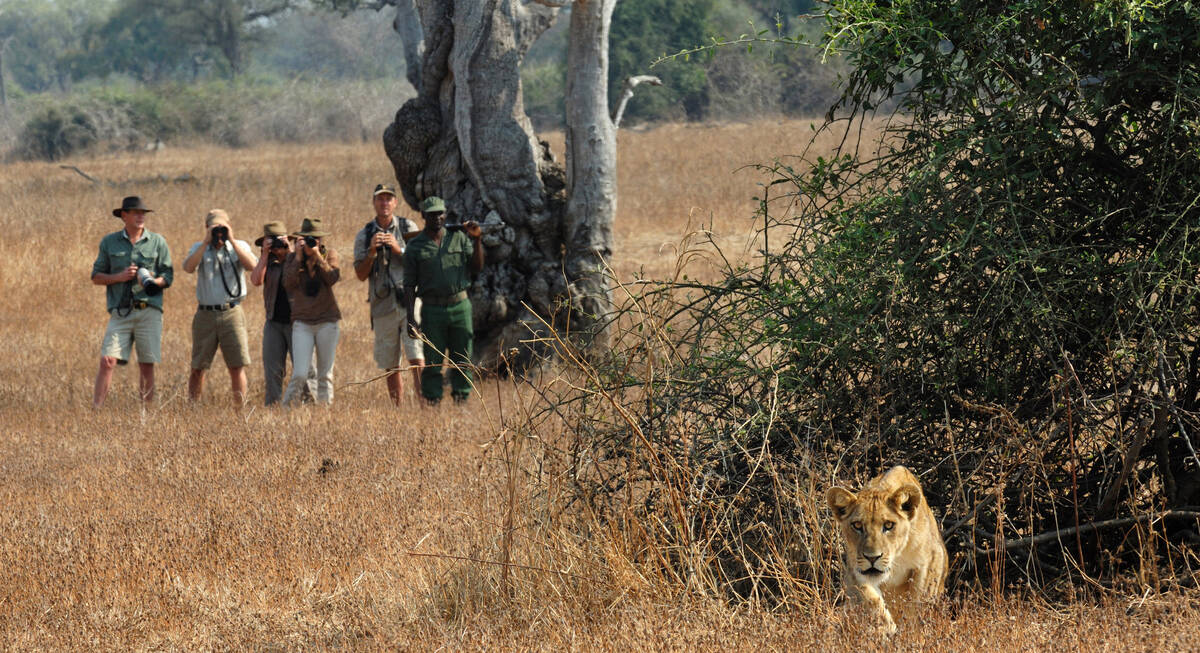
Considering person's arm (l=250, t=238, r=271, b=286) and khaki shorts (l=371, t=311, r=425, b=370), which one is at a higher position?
person's arm (l=250, t=238, r=271, b=286)

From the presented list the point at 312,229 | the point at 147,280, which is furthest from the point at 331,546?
the point at 147,280

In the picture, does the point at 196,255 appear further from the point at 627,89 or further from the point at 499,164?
the point at 627,89

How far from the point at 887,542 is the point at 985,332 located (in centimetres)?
119

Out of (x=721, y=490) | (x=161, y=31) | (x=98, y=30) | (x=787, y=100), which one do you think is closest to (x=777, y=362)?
(x=721, y=490)

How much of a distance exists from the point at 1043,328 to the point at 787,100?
41441 mm

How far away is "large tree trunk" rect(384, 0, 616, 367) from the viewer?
36.9ft

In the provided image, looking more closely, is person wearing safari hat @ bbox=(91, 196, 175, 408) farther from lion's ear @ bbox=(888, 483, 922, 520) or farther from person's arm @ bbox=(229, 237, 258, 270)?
lion's ear @ bbox=(888, 483, 922, 520)

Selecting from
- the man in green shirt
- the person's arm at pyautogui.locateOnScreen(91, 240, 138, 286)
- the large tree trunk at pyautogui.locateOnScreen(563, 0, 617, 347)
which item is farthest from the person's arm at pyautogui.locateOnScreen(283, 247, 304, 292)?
the large tree trunk at pyautogui.locateOnScreen(563, 0, 617, 347)

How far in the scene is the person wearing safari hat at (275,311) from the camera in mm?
10297

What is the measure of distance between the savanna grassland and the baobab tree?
126 centimetres

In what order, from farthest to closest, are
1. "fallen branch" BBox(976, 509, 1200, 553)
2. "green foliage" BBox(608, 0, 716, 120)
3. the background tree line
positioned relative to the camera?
"green foliage" BBox(608, 0, 716, 120)
the background tree line
"fallen branch" BBox(976, 509, 1200, 553)

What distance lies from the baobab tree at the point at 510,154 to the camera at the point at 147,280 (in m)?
2.66

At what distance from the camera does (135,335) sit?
10.5 m

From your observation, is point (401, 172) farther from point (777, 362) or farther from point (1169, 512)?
point (1169, 512)
